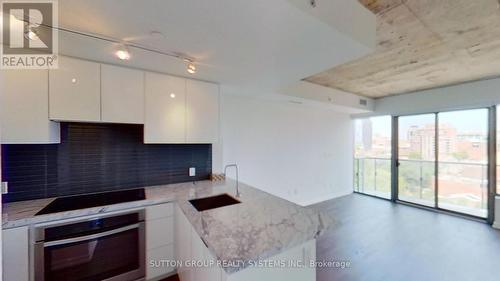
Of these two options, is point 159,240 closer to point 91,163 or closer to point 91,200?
point 91,200

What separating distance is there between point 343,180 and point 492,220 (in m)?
2.65

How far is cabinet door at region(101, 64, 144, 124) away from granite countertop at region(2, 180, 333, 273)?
88 centimetres

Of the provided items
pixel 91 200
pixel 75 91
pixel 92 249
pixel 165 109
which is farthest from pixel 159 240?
pixel 75 91

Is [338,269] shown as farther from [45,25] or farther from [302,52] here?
[45,25]

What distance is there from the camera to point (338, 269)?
2467mm

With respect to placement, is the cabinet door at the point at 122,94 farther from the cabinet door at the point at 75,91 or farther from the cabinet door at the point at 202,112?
the cabinet door at the point at 202,112

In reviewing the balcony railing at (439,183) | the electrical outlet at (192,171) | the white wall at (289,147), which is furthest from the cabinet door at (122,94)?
the balcony railing at (439,183)

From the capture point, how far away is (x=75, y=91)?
6.49 feet

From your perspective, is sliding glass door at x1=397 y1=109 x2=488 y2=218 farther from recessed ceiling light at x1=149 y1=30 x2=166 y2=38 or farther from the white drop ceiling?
recessed ceiling light at x1=149 y1=30 x2=166 y2=38

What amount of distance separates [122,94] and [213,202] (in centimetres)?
148

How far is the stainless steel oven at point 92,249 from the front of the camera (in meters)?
1.70

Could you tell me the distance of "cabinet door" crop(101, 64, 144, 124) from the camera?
211 cm

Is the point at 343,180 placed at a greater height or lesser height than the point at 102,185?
lesser

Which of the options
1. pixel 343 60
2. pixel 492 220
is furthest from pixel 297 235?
pixel 492 220
